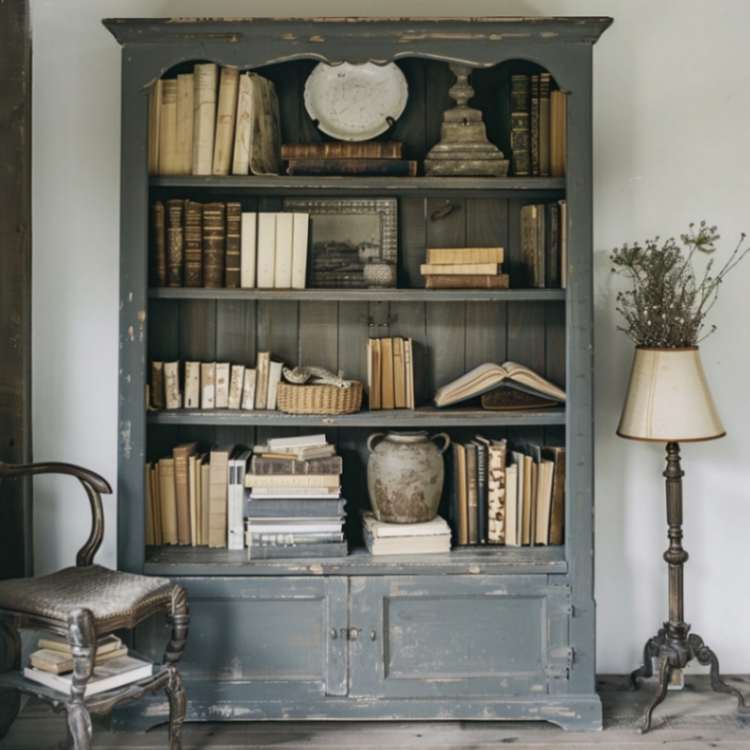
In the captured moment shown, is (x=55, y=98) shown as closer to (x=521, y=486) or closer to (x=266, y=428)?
(x=266, y=428)

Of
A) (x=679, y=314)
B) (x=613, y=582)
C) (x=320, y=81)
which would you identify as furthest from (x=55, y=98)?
(x=613, y=582)

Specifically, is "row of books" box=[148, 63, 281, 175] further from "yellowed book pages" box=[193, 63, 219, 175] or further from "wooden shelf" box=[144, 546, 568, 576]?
"wooden shelf" box=[144, 546, 568, 576]

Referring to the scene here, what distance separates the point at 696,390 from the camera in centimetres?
316

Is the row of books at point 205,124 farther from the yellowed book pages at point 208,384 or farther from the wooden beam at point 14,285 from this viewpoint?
the yellowed book pages at point 208,384

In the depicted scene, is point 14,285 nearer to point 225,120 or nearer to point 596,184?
point 225,120

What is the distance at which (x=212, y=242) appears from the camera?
10.7 feet

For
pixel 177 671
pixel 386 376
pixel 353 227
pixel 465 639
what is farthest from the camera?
pixel 353 227

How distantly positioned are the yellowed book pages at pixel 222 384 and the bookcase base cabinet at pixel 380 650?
23.4 inches

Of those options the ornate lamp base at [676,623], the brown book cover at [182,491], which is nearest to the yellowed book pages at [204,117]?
the brown book cover at [182,491]

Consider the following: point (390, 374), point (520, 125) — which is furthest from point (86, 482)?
point (520, 125)

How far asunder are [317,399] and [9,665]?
1.34 m

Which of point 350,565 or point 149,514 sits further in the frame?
point 149,514

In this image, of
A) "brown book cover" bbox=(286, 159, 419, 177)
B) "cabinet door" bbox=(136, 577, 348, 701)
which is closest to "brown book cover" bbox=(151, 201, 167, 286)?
"brown book cover" bbox=(286, 159, 419, 177)

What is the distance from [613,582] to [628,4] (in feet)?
6.81
